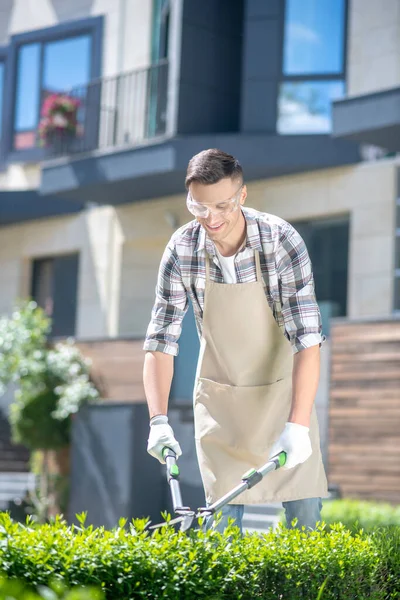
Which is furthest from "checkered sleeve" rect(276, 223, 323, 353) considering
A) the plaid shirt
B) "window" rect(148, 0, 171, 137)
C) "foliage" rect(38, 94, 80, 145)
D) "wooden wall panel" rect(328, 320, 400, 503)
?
"foliage" rect(38, 94, 80, 145)

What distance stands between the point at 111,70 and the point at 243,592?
12462 millimetres

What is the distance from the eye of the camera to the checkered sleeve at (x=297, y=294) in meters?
3.85

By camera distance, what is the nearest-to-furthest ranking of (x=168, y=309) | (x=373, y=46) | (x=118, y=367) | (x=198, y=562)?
1. (x=198, y=562)
2. (x=168, y=309)
3. (x=373, y=46)
4. (x=118, y=367)

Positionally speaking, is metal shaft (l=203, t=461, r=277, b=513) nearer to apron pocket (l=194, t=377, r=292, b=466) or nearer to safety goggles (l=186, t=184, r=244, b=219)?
apron pocket (l=194, t=377, r=292, b=466)

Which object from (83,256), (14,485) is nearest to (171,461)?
(14,485)

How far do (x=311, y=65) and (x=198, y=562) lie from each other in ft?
33.7

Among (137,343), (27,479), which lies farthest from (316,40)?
(27,479)

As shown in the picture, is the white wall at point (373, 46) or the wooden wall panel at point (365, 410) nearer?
the wooden wall panel at point (365, 410)

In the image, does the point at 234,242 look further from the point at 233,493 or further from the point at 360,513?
the point at 360,513

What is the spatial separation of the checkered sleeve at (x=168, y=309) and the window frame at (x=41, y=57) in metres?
11.5

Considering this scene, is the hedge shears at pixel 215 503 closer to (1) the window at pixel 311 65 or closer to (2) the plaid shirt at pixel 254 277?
(2) the plaid shirt at pixel 254 277

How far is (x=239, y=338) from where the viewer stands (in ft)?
13.2

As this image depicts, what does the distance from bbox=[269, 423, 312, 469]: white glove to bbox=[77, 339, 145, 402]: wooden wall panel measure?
30.2 feet

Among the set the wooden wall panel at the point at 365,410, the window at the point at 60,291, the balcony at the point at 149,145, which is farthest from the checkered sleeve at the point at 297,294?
the window at the point at 60,291
